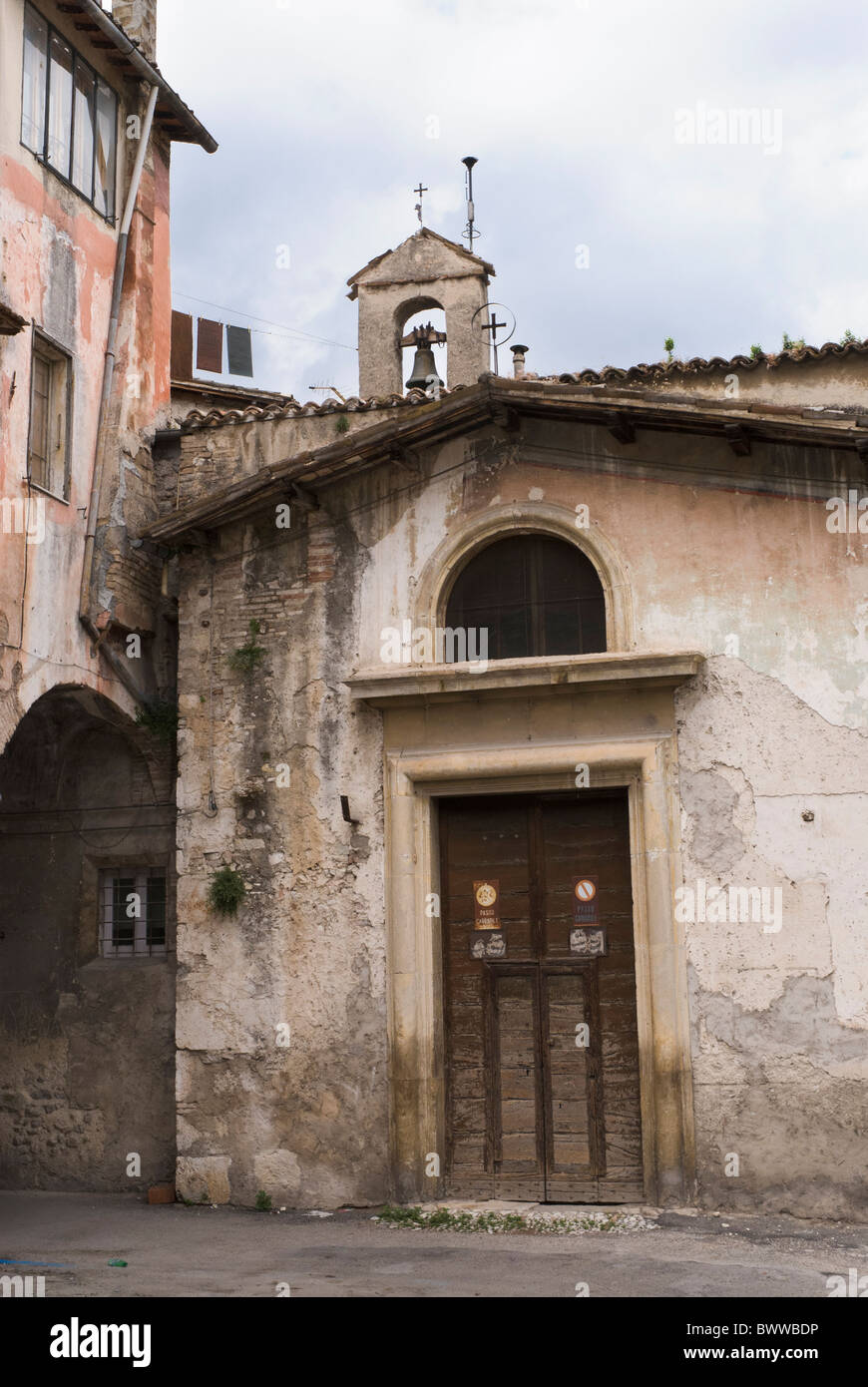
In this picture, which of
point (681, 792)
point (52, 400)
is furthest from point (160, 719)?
point (681, 792)

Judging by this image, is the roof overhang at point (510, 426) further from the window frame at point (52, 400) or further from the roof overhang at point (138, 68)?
the roof overhang at point (138, 68)

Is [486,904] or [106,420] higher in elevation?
[106,420]

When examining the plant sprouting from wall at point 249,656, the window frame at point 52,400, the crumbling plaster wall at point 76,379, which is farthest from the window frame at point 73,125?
the plant sprouting from wall at point 249,656

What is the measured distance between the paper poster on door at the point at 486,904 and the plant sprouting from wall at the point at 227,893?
1833 millimetres

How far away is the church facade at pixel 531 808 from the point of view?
1033cm

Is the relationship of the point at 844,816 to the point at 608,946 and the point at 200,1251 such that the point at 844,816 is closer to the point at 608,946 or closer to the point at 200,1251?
the point at 608,946

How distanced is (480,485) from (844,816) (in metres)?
3.79

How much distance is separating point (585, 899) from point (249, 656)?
3.31 meters

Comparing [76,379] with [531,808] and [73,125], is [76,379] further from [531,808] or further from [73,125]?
[531,808]

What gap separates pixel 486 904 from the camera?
11391 mm

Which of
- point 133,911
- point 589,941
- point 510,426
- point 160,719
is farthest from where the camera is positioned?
point 133,911

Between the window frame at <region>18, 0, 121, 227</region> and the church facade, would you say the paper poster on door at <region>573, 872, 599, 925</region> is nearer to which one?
the church facade

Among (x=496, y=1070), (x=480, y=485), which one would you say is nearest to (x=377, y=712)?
(x=480, y=485)

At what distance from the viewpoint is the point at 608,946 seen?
435 inches
